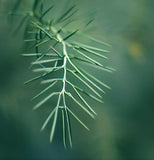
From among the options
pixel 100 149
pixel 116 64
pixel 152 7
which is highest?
pixel 152 7

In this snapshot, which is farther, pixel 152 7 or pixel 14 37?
pixel 152 7

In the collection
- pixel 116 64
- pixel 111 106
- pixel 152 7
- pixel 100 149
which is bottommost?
pixel 100 149

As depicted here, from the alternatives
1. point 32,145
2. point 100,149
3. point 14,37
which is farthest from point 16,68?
point 100,149

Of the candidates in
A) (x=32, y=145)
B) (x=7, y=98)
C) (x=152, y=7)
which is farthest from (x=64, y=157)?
(x=152, y=7)

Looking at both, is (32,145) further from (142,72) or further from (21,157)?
(142,72)

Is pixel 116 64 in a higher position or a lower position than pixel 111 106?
higher

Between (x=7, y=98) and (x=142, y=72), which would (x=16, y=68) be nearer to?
(x=7, y=98)
